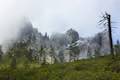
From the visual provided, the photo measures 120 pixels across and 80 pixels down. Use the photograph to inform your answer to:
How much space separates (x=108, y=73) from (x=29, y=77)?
52.4 ft

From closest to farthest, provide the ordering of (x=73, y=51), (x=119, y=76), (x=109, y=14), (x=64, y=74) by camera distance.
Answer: (x=119, y=76) → (x=64, y=74) → (x=109, y=14) → (x=73, y=51)

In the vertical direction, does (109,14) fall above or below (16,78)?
above

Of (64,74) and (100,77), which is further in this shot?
(64,74)

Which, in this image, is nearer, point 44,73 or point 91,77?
point 91,77

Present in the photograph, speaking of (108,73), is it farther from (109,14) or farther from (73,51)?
(73,51)

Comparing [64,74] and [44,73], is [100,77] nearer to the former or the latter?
[64,74]

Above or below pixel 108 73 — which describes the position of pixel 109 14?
above

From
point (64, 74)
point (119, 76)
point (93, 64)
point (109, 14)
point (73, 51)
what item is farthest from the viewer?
point (73, 51)

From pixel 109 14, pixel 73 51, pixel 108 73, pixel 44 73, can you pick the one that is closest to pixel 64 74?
pixel 44 73

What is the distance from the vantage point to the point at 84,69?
5659cm

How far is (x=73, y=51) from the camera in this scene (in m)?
180

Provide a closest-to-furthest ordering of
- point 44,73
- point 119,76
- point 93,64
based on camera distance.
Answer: point 119,76, point 44,73, point 93,64

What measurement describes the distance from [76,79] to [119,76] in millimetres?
7173

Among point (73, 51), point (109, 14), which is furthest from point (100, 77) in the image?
point (73, 51)
